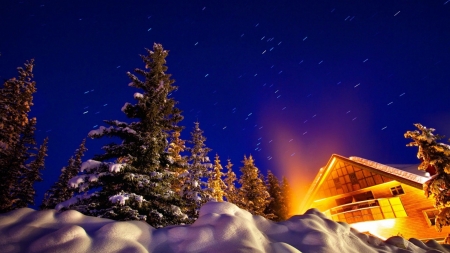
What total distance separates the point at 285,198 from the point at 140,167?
35841 mm

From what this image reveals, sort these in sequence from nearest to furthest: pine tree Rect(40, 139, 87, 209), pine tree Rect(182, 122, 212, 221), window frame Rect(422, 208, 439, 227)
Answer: pine tree Rect(182, 122, 212, 221), window frame Rect(422, 208, 439, 227), pine tree Rect(40, 139, 87, 209)

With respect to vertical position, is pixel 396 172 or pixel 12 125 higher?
pixel 12 125

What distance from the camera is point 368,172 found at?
24.0 metres

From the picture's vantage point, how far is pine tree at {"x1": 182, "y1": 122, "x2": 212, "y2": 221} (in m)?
12.5

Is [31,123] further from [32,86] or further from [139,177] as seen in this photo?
[139,177]

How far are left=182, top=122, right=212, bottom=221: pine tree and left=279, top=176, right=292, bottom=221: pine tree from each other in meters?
22.4

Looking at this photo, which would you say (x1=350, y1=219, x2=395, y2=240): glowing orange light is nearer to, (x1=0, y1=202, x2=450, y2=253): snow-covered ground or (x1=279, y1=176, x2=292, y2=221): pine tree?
(x1=279, y1=176, x2=292, y2=221): pine tree

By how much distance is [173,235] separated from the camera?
2.22 metres

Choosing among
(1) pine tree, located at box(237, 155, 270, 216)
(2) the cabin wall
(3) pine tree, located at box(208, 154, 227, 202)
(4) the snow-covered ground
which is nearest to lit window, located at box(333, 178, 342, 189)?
(2) the cabin wall

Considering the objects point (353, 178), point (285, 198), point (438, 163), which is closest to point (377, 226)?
point (353, 178)

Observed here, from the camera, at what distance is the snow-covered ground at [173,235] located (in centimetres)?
179

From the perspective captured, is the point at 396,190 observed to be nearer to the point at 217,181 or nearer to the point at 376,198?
A: the point at 376,198

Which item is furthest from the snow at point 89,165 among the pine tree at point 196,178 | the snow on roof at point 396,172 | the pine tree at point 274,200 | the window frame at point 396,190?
the pine tree at point 274,200

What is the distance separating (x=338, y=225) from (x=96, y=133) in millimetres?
9621
